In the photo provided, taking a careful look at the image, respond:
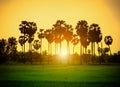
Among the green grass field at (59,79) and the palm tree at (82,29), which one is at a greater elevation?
the palm tree at (82,29)

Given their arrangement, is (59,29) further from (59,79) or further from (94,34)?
(59,79)

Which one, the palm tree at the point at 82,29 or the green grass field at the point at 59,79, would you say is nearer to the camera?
the green grass field at the point at 59,79

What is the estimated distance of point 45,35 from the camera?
514 ft

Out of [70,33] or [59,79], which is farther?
[70,33]

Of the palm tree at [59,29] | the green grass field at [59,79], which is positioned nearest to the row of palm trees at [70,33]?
the palm tree at [59,29]

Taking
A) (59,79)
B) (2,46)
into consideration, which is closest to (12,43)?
(2,46)

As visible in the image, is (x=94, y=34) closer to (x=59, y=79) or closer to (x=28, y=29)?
(x=28, y=29)

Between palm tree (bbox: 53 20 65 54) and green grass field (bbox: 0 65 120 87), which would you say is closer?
green grass field (bbox: 0 65 120 87)

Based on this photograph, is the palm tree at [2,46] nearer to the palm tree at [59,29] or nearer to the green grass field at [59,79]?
the palm tree at [59,29]

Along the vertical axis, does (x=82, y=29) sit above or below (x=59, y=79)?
above

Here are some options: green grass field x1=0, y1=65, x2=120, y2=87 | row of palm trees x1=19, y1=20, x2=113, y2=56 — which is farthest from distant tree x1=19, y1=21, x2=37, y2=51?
green grass field x1=0, y1=65, x2=120, y2=87

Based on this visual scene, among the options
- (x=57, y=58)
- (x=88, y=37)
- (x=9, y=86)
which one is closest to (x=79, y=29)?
(x=88, y=37)

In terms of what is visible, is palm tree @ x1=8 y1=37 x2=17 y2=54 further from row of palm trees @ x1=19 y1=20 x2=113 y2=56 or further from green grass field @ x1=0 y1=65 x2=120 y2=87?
green grass field @ x1=0 y1=65 x2=120 y2=87

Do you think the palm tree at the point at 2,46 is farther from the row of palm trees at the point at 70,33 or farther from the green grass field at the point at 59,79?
the green grass field at the point at 59,79
